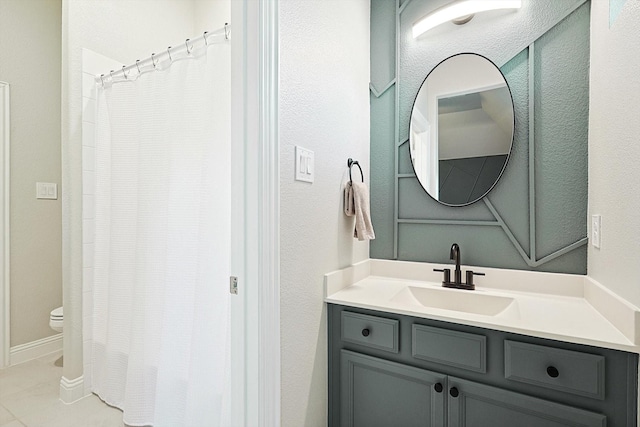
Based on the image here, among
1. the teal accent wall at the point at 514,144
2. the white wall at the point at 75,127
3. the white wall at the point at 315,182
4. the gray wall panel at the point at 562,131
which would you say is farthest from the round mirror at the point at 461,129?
the white wall at the point at 75,127

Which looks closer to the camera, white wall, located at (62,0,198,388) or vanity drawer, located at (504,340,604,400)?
vanity drawer, located at (504,340,604,400)

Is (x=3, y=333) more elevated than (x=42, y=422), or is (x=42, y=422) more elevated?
(x=3, y=333)

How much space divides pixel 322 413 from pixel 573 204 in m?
1.42

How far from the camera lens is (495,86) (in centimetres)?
166

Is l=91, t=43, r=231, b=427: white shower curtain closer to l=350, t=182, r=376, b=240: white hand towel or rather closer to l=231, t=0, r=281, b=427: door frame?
l=231, t=0, r=281, b=427: door frame

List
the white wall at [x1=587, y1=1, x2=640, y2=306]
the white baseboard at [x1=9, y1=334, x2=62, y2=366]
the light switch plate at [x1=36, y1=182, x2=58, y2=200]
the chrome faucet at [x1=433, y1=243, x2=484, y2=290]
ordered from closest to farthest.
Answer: the white wall at [x1=587, y1=1, x2=640, y2=306] → the chrome faucet at [x1=433, y1=243, x2=484, y2=290] → the white baseboard at [x1=9, y1=334, x2=62, y2=366] → the light switch plate at [x1=36, y1=182, x2=58, y2=200]

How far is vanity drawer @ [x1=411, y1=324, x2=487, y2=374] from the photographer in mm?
1190

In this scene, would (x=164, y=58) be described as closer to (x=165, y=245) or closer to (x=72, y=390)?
(x=165, y=245)

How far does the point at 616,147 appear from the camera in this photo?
3.69ft

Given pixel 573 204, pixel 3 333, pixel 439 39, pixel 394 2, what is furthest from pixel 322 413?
pixel 3 333

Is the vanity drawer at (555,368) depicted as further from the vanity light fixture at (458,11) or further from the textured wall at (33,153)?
the textured wall at (33,153)

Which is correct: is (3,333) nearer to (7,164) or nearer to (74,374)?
(74,374)

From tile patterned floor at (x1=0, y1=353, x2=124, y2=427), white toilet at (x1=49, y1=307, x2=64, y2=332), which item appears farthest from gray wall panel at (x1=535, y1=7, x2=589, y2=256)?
white toilet at (x1=49, y1=307, x2=64, y2=332)

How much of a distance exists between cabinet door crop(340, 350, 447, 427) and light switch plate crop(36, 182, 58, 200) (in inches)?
99.9
